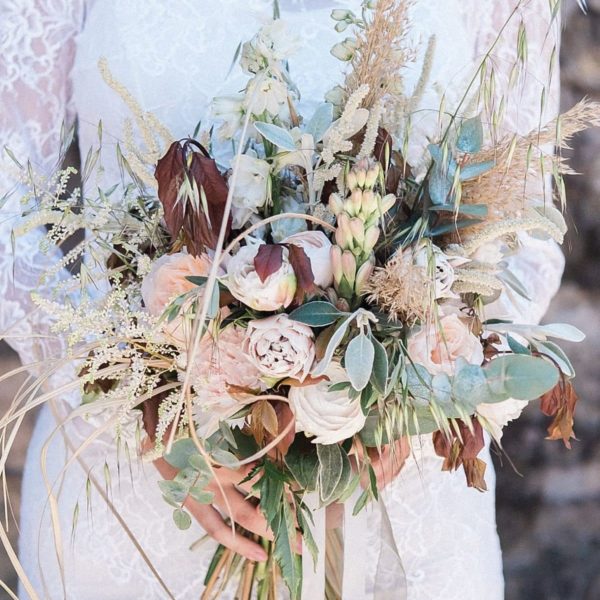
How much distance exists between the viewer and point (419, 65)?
3.27 ft

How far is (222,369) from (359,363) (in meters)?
0.13

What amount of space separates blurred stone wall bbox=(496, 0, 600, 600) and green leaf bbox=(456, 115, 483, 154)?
1.64m

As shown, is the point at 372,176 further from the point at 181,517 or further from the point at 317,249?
the point at 181,517

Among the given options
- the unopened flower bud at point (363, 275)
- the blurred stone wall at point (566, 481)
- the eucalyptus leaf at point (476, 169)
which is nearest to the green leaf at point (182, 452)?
the unopened flower bud at point (363, 275)

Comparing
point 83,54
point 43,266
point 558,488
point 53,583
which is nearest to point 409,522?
point 53,583

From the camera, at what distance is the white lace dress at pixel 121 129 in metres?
0.98

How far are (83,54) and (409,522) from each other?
0.70m

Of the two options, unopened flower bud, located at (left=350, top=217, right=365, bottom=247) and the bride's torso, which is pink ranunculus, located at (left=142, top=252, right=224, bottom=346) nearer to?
unopened flower bud, located at (left=350, top=217, right=365, bottom=247)

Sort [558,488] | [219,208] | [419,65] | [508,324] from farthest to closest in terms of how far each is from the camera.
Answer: [558,488] < [419,65] < [508,324] < [219,208]

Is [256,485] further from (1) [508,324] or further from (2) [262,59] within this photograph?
(2) [262,59]

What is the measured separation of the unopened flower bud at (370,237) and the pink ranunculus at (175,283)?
0.37 feet

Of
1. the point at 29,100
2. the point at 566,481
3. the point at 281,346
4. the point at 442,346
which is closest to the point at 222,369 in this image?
the point at 281,346

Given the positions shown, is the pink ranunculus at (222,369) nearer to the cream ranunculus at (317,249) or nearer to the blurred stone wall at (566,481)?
the cream ranunculus at (317,249)

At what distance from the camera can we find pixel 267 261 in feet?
1.93
